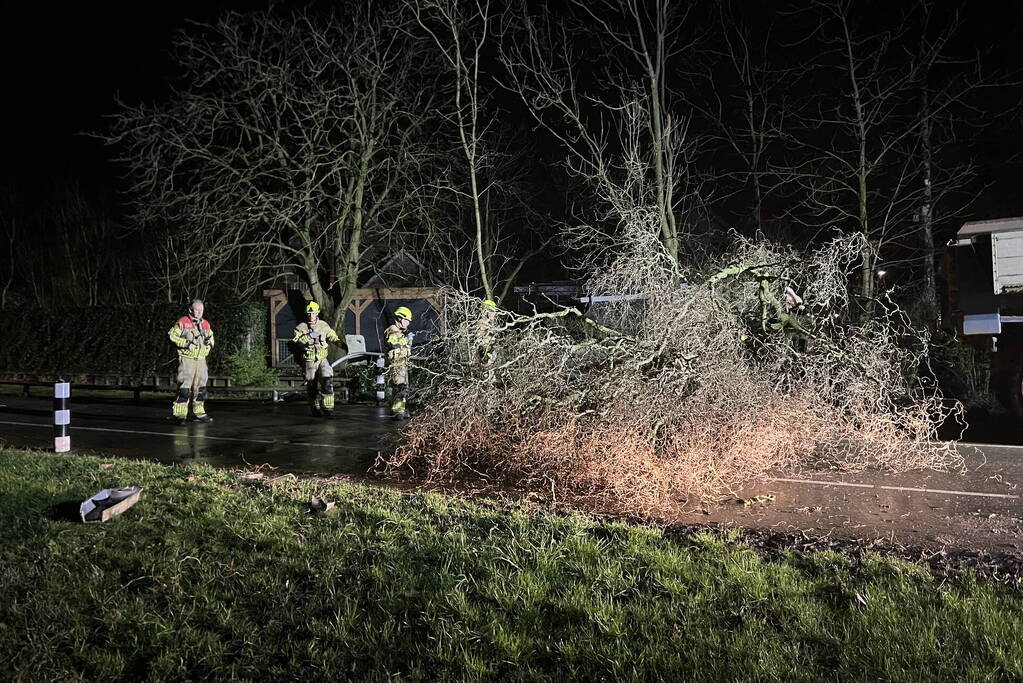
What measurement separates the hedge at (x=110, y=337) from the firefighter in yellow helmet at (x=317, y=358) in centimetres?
746

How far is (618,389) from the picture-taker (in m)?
6.15

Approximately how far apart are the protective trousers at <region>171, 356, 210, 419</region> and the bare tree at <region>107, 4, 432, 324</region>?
4.90 m

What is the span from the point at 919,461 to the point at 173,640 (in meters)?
6.51

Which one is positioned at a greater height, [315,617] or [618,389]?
[618,389]

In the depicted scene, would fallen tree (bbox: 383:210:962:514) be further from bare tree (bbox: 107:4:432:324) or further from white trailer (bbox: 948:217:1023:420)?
bare tree (bbox: 107:4:432:324)

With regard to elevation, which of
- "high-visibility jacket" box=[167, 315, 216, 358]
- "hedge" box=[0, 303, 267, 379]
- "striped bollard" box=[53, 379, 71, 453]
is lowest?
"striped bollard" box=[53, 379, 71, 453]

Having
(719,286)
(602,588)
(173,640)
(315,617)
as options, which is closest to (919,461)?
(719,286)

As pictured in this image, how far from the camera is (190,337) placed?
11391mm

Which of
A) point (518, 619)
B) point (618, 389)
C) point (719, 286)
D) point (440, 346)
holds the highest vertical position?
point (719, 286)

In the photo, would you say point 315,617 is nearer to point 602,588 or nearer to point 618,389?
point 602,588

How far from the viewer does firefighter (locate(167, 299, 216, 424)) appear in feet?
37.4

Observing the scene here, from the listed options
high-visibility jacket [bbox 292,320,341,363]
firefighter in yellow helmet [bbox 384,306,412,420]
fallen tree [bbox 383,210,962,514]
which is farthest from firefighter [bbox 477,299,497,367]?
high-visibility jacket [bbox 292,320,341,363]

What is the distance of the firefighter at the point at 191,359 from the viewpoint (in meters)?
11.4

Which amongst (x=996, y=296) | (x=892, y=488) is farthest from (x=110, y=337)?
(x=996, y=296)
